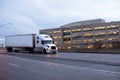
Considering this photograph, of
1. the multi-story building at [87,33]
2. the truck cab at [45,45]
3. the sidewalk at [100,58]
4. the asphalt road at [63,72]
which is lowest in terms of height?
the asphalt road at [63,72]

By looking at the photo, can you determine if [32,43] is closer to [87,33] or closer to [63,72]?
[63,72]

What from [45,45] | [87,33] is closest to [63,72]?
[45,45]

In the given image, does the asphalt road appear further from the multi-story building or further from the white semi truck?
the multi-story building

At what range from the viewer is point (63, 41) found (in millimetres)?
158750

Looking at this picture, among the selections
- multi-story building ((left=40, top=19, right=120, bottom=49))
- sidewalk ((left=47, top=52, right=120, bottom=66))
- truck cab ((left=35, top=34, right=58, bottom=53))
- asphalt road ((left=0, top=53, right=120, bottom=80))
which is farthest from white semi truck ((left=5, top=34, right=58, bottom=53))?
multi-story building ((left=40, top=19, right=120, bottom=49))

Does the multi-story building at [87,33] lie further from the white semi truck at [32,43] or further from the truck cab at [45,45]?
the truck cab at [45,45]

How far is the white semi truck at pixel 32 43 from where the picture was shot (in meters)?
46.4

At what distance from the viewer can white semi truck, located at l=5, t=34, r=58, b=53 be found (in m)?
46.4

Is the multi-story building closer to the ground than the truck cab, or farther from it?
farther from it

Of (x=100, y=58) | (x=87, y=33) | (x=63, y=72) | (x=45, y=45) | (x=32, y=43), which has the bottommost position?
(x=63, y=72)

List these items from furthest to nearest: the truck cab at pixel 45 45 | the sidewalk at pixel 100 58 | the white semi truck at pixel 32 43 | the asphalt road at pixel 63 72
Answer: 1. the white semi truck at pixel 32 43
2. the truck cab at pixel 45 45
3. the sidewalk at pixel 100 58
4. the asphalt road at pixel 63 72

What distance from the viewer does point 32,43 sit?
2016 inches

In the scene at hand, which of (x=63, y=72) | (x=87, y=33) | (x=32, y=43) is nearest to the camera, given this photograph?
(x=63, y=72)

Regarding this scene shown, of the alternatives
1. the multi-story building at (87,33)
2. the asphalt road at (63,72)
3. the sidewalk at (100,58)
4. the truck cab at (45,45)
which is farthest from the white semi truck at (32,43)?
the multi-story building at (87,33)
